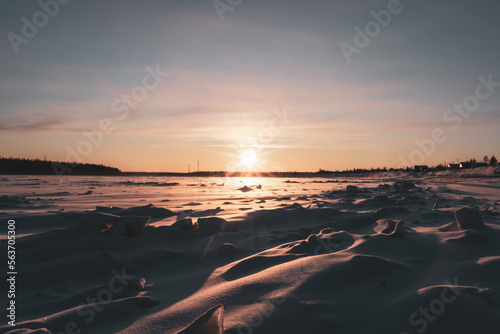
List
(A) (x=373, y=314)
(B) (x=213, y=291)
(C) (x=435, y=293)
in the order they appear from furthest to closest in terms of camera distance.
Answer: (B) (x=213, y=291) < (C) (x=435, y=293) < (A) (x=373, y=314)

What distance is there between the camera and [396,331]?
146 cm

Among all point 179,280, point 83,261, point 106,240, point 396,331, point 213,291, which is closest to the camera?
point 396,331

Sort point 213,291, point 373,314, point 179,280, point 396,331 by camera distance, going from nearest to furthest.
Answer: point 396,331 < point 373,314 < point 213,291 < point 179,280

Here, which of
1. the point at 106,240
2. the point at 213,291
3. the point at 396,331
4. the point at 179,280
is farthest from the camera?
the point at 106,240

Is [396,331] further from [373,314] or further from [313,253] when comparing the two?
[313,253]

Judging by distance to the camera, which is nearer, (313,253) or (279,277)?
(279,277)

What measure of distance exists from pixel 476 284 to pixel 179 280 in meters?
2.12

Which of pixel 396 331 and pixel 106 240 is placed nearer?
pixel 396 331

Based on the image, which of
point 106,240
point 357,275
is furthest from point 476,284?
point 106,240

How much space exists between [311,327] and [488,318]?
0.87 metres

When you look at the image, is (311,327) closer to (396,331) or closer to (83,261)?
(396,331)

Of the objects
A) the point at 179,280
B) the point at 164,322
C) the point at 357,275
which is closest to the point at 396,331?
the point at 357,275

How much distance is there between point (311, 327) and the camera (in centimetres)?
149

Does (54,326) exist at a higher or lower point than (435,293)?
lower
